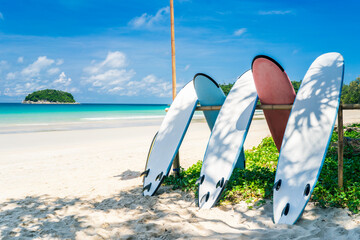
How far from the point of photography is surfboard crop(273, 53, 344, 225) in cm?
376

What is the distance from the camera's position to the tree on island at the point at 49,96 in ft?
379

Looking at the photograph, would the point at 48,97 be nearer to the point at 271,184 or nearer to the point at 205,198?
the point at 205,198

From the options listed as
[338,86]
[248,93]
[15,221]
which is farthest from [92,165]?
[338,86]

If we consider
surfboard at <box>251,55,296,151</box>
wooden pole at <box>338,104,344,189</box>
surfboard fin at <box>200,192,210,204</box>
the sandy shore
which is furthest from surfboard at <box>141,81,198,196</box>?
wooden pole at <box>338,104,344,189</box>

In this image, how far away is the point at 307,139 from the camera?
407 centimetres

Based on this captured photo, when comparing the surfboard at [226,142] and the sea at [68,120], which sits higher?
the surfboard at [226,142]

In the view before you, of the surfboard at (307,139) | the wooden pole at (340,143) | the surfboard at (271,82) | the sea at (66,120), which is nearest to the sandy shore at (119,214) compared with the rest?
the surfboard at (307,139)

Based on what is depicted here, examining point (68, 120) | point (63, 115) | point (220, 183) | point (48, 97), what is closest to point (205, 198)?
point (220, 183)

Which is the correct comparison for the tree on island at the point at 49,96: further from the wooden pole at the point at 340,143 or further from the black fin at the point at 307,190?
the black fin at the point at 307,190

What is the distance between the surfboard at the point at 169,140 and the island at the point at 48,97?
119886 millimetres

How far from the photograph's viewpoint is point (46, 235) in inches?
150

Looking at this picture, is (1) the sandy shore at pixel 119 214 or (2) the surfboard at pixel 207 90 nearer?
(1) the sandy shore at pixel 119 214

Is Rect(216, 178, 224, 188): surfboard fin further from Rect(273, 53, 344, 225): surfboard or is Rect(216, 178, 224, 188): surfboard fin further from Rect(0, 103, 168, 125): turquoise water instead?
Rect(0, 103, 168, 125): turquoise water

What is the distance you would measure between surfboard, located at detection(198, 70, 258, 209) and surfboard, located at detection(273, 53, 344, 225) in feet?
2.39
